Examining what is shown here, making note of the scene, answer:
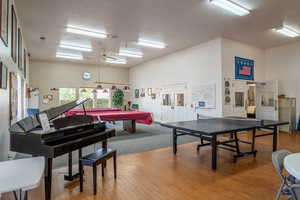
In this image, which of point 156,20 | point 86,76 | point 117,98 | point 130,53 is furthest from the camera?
point 117,98

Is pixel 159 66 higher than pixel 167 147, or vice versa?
pixel 159 66

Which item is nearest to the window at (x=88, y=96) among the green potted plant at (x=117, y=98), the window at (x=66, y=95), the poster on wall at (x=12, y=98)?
the window at (x=66, y=95)

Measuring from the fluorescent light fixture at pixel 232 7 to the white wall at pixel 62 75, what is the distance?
829 cm

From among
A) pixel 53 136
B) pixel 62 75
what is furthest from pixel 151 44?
pixel 62 75

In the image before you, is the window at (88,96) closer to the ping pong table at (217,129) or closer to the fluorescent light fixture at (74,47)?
the fluorescent light fixture at (74,47)

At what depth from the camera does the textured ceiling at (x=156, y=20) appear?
402cm

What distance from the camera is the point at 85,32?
217 inches

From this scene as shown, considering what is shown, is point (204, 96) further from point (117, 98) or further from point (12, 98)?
point (117, 98)

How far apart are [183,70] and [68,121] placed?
5.93 metres

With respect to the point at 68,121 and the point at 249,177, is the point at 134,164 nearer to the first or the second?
the point at 68,121

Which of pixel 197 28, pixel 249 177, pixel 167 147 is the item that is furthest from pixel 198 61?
pixel 249 177

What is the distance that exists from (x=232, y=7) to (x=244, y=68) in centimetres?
333

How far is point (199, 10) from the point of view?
4285 mm

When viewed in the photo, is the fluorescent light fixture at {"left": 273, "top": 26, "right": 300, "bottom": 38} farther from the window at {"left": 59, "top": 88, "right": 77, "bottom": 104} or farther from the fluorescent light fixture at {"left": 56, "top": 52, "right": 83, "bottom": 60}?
the window at {"left": 59, "top": 88, "right": 77, "bottom": 104}
